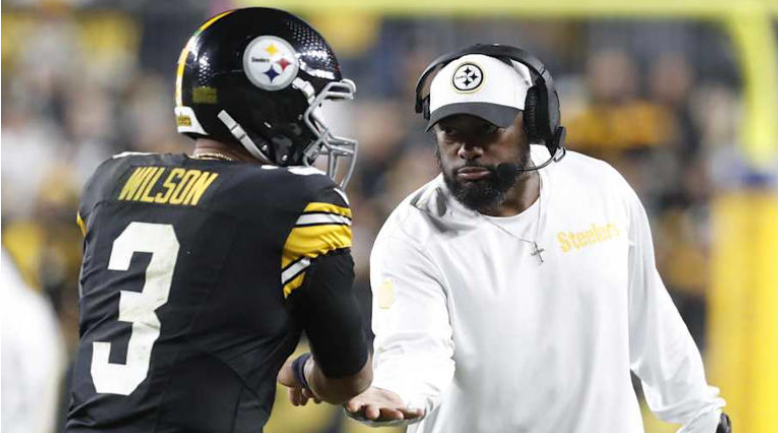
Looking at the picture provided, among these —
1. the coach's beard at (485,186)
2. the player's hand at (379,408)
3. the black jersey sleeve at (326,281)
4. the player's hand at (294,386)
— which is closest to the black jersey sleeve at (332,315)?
the black jersey sleeve at (326,281)

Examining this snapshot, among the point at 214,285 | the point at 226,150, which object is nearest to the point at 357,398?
the point at 214,285

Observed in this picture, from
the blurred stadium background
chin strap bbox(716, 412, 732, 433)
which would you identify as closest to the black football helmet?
chin strap bbox(716, 412, 732, 433)

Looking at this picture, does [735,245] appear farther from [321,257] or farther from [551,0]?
[321,257]

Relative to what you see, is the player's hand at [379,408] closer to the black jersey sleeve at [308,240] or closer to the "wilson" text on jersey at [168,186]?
the black jersey sleeve at [308,240]

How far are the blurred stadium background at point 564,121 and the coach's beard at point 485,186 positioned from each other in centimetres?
347

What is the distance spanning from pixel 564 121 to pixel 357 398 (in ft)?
16.3

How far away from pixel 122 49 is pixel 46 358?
494 centimetres

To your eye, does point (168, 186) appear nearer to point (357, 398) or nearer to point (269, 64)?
point (269, 64)

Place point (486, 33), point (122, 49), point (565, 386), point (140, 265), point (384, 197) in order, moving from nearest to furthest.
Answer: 1. point (140, 265)
2. point (565, 386)
3. point (384, 197)
4. point (486, 33)
5. point (122, 49)

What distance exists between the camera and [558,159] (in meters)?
3.59

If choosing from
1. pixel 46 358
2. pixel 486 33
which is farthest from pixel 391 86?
pixel 46 358

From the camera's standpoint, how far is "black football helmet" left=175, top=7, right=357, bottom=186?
9.79ft

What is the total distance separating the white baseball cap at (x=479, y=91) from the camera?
11.2 feet

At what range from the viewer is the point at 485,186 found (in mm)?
3455
